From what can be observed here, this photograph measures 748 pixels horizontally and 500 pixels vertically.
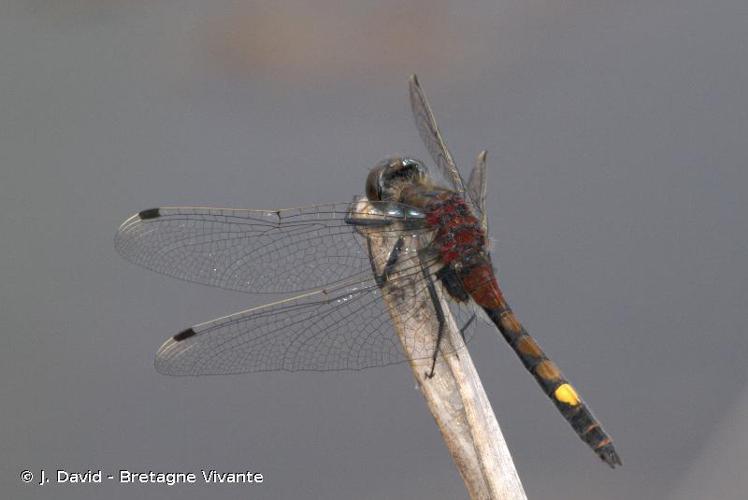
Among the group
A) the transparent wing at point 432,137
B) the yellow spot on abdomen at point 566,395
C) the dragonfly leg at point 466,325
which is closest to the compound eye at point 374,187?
the transparent wing at point 432,137

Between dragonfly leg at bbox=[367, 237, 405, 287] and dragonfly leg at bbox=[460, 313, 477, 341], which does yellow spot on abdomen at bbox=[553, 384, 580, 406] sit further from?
dragonfly leg at bbox=[367, 237, 405, 287]

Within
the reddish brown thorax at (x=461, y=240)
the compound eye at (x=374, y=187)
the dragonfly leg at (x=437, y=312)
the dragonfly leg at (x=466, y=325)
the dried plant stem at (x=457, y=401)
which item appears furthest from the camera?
the compound eye at (x=374, y=187)

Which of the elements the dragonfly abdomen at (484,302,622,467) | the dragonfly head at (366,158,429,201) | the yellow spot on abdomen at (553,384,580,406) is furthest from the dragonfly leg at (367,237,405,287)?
the yellow spot on abdomen at (553,384,580,406)

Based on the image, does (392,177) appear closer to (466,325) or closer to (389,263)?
(389,263)

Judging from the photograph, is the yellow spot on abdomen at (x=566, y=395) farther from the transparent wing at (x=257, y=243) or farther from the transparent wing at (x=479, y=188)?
the transparent wing at (x=257, y=243)

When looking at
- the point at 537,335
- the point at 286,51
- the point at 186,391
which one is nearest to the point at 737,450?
the point at 537,335

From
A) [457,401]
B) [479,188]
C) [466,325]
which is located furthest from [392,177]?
[457,401]

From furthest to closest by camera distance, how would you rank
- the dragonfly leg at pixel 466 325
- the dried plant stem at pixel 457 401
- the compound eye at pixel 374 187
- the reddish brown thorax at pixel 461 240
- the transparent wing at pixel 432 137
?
1. the transparent wing at pixel 432 137
2. the compound eye at pixel 374 187
3. the reddish brown thorax at pixel 461 240
4. the dragonfly leg at pixel 466 325
5. the dried plant stem at pixel 457 401
